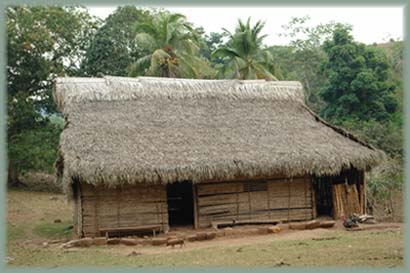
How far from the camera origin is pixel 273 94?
17781 millimetres

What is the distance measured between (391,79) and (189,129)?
1624 cm

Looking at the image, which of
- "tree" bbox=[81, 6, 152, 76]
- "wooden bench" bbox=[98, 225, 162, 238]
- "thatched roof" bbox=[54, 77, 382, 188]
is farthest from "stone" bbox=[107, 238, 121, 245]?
"tree" bbox=[81, 6, 152, 76]

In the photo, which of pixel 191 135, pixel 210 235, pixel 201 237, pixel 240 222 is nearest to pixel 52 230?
pixel 191 135

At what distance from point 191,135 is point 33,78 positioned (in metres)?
12.2

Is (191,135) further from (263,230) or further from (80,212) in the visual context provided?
(80,212)

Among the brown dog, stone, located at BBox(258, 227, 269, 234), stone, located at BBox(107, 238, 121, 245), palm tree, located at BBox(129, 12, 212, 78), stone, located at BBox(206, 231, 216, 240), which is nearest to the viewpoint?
the brown dog

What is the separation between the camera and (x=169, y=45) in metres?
24.8

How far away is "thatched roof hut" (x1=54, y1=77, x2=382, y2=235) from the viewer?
43.5 feet

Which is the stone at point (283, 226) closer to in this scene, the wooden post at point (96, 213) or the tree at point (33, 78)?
the wooden post at point (96, 213)

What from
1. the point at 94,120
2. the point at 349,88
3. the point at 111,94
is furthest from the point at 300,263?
the point at 349,88

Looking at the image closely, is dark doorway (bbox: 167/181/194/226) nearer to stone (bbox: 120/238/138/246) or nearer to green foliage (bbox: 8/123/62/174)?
stone (bbox: 120/238/138/246)

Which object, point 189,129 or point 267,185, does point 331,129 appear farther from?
point 189,129

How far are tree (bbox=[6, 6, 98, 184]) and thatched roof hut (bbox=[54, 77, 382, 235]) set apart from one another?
7.39 meters

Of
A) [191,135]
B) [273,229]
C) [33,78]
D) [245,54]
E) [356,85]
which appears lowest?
[273,229]
